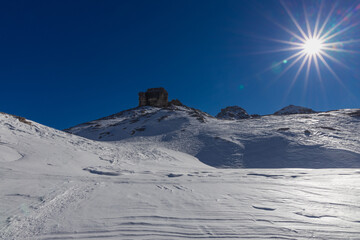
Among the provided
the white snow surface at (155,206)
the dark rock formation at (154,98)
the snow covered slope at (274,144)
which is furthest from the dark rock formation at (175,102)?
the white snow surface at (155,206)

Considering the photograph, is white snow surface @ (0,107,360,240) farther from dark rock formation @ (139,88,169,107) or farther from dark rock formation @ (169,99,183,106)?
dark rock formation @ (169,99,183,106)

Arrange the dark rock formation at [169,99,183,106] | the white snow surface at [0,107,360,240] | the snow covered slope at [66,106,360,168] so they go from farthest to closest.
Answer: the dark rock formation at [169,99,183,106], the snow covered slope at [66,106,360,168], the white snow surface at [0,107,360,240]

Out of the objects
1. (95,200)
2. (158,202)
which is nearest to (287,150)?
(158,202)

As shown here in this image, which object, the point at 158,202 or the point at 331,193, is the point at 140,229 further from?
the point at 331,193

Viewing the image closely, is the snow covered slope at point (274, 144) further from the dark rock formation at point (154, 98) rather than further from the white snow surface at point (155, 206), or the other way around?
the dark rock formation at point (154, 98)

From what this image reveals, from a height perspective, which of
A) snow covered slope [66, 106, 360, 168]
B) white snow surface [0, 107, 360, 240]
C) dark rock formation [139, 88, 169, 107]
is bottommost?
white snow surface [0, 107, 360, 240]

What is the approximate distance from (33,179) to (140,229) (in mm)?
4041

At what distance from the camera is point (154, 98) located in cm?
7312

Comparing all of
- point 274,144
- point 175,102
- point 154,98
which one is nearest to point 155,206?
point 274,144

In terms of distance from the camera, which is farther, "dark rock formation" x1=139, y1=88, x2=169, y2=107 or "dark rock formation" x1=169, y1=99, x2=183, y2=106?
"dark rock formation" x1=169, y1=99, x2=183, y2=106

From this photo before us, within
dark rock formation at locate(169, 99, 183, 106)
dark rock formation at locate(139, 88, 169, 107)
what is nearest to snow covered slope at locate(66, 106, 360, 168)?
dark rock formation at locate(139, 88, 169, 107)

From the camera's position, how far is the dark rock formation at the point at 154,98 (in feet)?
239

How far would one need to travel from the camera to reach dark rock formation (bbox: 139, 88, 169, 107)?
239 ft

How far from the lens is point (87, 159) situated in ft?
28.3
